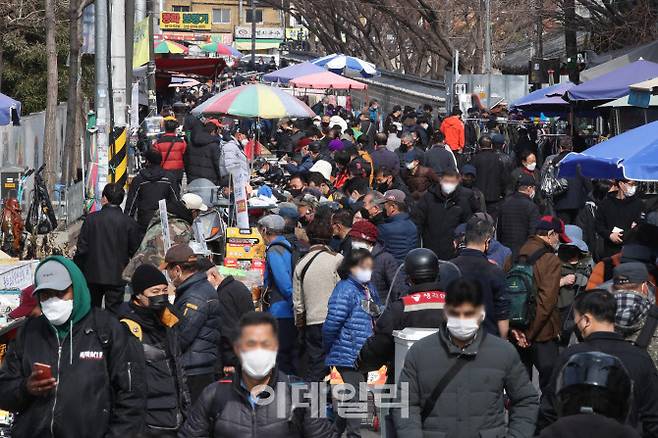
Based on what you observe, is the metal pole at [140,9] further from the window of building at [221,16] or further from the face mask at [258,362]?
the window of building at [221,16]

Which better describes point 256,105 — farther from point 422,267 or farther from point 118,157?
point 422,267

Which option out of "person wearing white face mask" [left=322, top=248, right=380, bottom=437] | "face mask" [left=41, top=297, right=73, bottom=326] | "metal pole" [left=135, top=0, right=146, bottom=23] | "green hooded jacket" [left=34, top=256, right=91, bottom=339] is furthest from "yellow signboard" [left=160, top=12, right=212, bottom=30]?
"face mask" [left=41, top=297, right=73, bottom=326]

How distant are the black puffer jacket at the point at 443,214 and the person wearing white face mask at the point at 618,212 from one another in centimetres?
158

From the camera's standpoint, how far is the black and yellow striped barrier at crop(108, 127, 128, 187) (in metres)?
19.2

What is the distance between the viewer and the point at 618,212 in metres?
13.5

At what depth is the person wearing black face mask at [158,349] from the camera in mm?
7230

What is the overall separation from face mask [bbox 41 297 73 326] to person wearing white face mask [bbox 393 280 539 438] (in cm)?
157

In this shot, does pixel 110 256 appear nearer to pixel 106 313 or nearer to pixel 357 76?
pixel 106 313

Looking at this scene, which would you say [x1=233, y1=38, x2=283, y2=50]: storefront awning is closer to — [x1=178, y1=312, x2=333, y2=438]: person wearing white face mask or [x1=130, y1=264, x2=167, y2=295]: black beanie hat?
[x1=130, y1=264, x2=167, y2=295]: black beanie hat

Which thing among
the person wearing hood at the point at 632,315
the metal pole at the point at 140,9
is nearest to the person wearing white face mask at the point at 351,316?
the person wearing hood at the point at 632,315

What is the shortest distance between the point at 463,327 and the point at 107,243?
718 cm

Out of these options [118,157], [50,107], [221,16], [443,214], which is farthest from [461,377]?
[221,16]

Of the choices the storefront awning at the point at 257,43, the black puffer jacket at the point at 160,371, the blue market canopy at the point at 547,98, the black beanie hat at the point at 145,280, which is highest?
the storefront awning at the point at 257,43

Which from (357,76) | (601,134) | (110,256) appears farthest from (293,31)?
(110,256)
